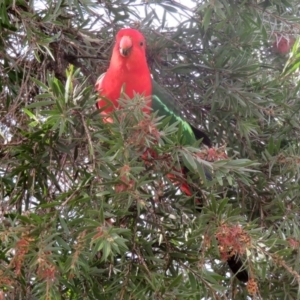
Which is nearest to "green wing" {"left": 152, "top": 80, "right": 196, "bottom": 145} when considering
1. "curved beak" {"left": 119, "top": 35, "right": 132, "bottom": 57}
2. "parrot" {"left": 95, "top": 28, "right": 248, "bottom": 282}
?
"parrot" {"left": 95, "top": 28, "right": 248, "bottom": 282}

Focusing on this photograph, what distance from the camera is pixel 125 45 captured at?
1.47m

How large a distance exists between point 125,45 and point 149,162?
50 cm

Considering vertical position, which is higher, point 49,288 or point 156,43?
point 156,43

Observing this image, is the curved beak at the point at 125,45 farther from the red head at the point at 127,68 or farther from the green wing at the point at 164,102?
the green wing at the point at 164,102

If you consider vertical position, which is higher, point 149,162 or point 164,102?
point 164,102

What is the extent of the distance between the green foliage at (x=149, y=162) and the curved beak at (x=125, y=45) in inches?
3.0

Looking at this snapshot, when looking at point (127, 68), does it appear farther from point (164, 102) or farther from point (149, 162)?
point (149, 162)

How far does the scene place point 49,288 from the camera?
863mm

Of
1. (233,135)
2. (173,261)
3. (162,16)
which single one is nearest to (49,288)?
(173,261)

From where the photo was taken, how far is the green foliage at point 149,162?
0.96 metres

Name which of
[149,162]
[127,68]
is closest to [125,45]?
[127,68]

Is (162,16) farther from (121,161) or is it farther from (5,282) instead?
(5,282)

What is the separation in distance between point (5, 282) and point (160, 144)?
0.36 meters

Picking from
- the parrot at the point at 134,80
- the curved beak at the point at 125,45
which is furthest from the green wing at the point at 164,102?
the curved beak at the point at 125,45
